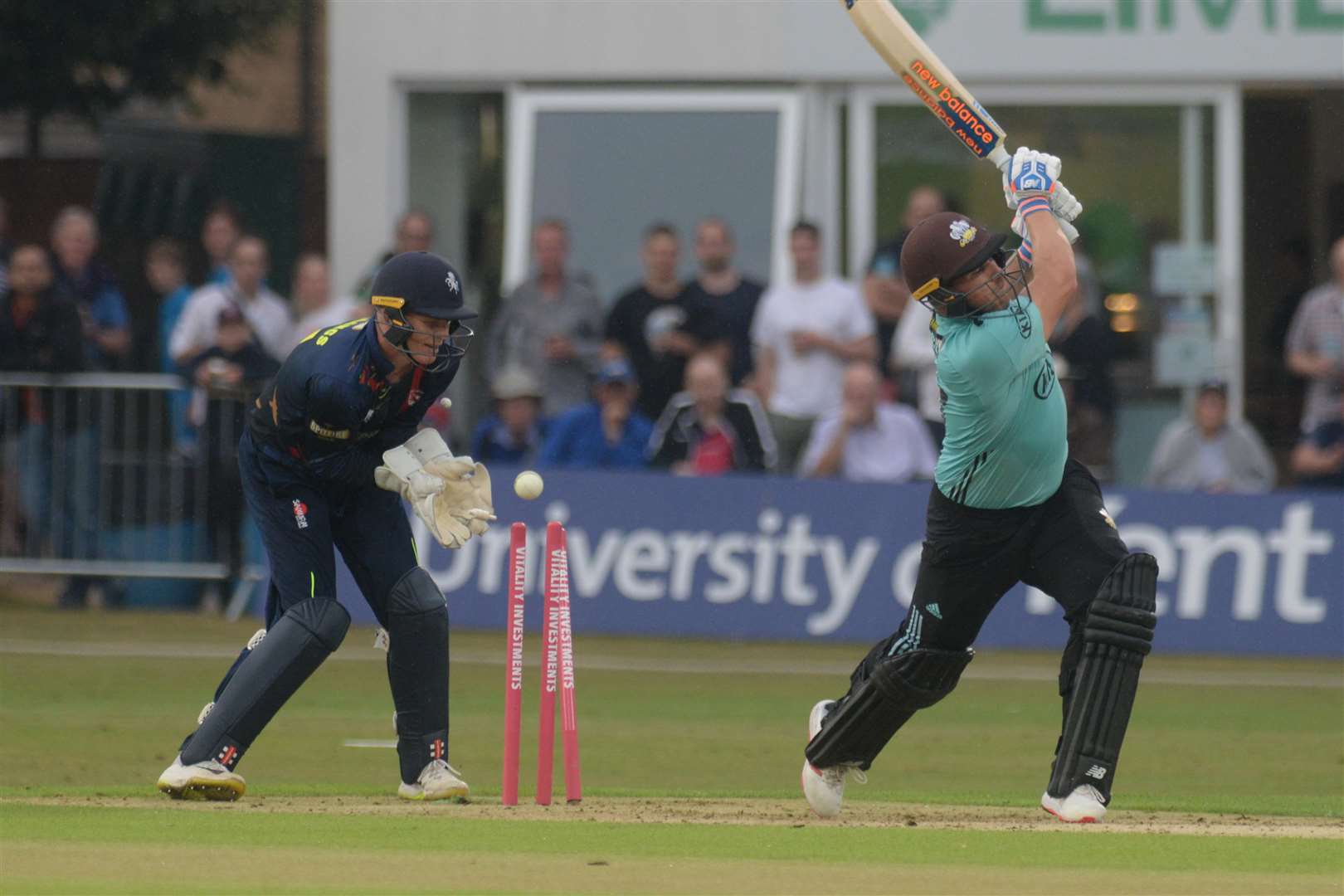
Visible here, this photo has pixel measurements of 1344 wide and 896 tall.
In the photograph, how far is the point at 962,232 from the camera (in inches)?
301

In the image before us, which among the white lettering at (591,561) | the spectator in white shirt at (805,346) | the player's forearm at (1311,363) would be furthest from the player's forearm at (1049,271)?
the player's forearm at (1311,363)

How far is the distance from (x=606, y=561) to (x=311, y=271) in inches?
128

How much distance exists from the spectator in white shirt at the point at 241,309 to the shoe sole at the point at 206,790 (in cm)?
731

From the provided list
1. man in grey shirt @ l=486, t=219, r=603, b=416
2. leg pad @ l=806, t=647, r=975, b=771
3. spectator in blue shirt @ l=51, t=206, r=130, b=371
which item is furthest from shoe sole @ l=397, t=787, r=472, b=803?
spectator in blue shirt @ l=51, t=206, r=130, b=371

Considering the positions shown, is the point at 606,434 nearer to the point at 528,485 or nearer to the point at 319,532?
the point at 319,532

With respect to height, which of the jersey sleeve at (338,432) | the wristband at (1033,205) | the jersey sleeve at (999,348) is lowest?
the jersey sleeve at (338,432)

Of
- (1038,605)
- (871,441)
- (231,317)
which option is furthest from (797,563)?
(231,317)

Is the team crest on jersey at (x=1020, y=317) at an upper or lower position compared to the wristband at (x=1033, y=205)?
lower

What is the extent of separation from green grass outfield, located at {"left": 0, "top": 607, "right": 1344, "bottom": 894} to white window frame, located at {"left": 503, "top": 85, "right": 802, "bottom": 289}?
398cm

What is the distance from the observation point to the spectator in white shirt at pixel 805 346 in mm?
14766

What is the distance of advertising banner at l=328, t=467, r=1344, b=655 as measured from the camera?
13414 millimetres

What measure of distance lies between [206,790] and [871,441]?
22.6ft

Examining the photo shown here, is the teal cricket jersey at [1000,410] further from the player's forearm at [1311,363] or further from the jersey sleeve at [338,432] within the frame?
the player's forearm at [1311,363]

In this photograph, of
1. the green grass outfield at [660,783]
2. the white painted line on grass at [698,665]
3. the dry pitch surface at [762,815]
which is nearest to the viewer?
the green grass outfield at [660,783]
